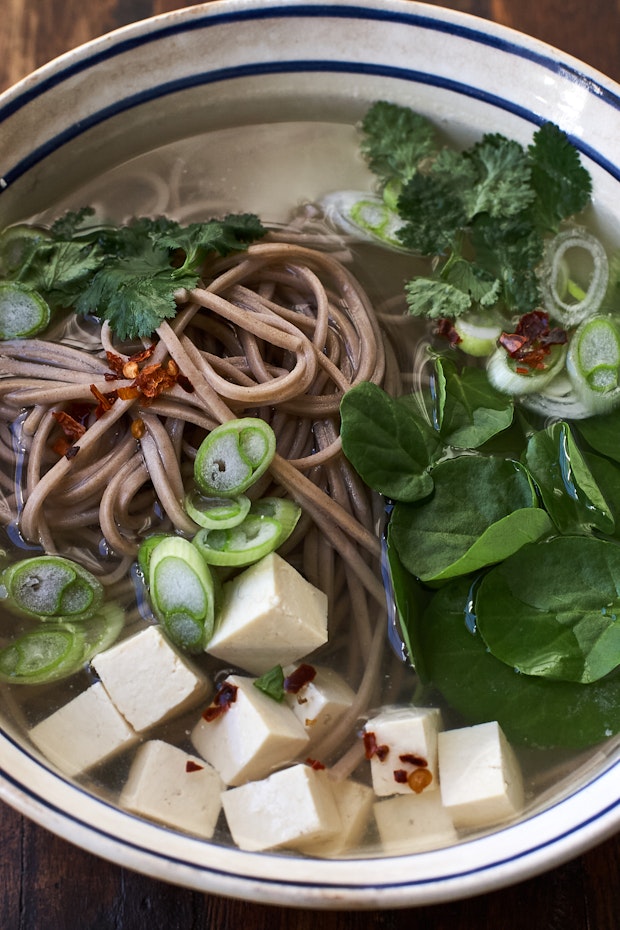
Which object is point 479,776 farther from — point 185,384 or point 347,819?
point 185,384

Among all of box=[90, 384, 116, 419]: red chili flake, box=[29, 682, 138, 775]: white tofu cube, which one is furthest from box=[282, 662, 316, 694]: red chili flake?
box=[90, 384, 116, 419]: red chili flake

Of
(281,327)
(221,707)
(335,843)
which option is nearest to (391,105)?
(281,327)

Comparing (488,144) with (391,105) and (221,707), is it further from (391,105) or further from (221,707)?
(221,707)

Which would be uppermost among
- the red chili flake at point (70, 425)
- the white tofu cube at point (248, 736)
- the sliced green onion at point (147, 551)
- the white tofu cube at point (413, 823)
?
the red chili flake at point (70, 425)

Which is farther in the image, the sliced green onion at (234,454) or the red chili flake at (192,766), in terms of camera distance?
the sliced green onion at (234,454)

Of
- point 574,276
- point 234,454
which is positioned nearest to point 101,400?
point 234,454

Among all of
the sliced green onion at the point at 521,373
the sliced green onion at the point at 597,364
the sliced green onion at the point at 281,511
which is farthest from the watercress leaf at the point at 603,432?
the sliced green onion at the point at 281,511

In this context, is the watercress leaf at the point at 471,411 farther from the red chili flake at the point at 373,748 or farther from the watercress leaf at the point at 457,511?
the red chili flake at the point at 373,748
